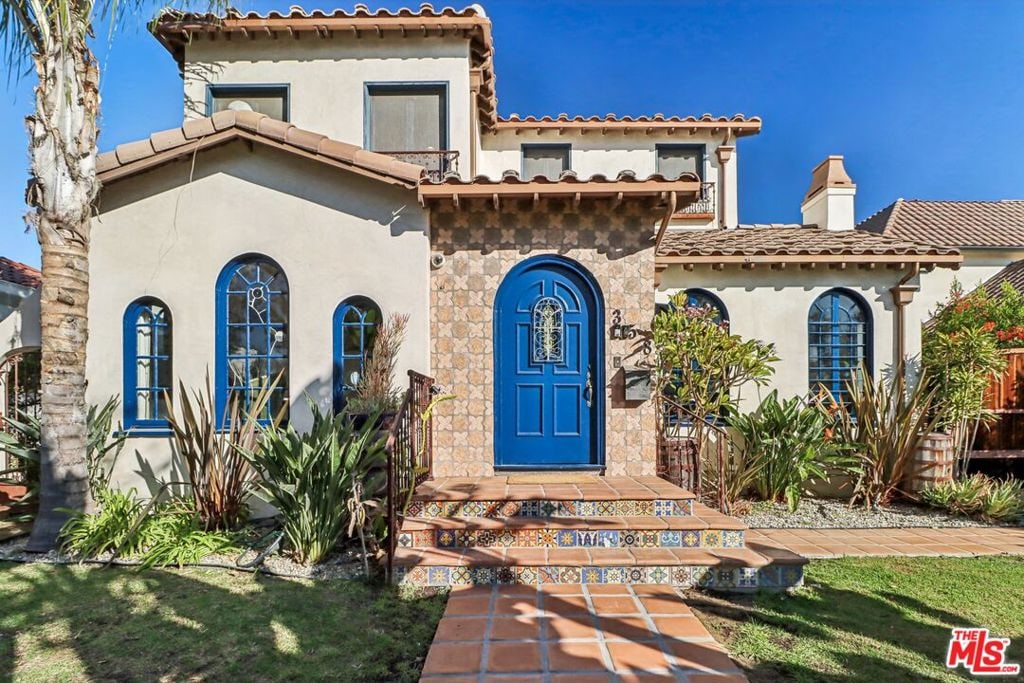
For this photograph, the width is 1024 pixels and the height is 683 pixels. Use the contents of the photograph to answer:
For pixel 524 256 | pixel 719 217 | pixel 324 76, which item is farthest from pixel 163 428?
pixel 719 217

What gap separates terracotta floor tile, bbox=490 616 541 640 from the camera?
405 centimetres

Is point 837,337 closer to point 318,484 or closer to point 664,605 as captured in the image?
point 664,605

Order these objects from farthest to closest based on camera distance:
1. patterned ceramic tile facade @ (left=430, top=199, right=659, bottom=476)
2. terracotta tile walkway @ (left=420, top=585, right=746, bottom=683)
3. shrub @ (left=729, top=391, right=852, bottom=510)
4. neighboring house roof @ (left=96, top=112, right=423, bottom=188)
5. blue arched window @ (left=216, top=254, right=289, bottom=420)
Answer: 1. shrub @ (left=729, top=391, right=852, bottom=510)
2. patterned ceramic tile facade @ (left=430, top=199, right=659, bottom=476)
3. blue arched window @ (left=216, top=254, right=289, bottom=420)
4. neighboring house roof @ (left=96, top=112, right=423, bottom=188)
5. terracotta tile walkway @ (left=420, top=585, right=746, bottom=683)

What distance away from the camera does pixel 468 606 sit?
455 cm

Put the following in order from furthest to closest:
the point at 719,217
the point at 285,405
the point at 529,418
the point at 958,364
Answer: the point at 719,217, the point at 958,364, the point at 529,418, the point at 285,405

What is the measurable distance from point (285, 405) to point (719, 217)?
36.4ft

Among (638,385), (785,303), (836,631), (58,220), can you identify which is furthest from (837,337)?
(58,220)

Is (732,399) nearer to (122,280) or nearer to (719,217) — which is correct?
(719,217)

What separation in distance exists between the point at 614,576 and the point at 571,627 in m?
0.98

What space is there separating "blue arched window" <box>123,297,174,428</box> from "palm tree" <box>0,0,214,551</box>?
39.6 inches

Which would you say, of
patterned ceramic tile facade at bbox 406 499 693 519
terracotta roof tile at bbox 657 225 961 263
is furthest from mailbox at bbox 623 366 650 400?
terracotta roof tile at bbox 657 225 961 263

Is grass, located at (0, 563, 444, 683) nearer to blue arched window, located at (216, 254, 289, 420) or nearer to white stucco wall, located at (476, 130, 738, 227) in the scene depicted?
blue arched window, located at (216, 254, 289, 420)

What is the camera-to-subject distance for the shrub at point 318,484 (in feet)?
18.0

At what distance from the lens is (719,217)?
1355 cm
